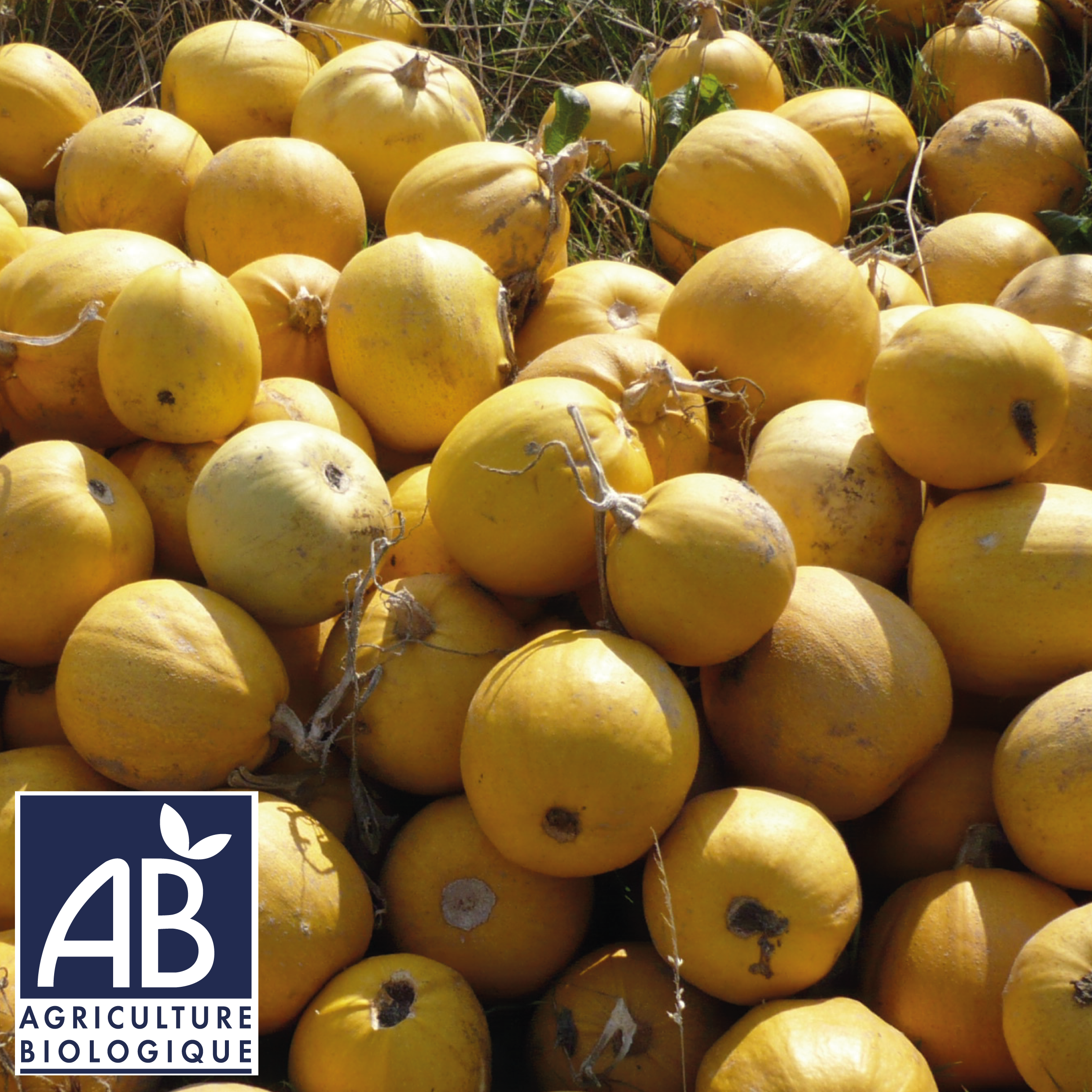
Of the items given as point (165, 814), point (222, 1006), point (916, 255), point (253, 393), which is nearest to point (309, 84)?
point (253, 393)

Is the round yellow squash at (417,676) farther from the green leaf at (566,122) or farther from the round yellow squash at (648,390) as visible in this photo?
the green leaf at (566,122)

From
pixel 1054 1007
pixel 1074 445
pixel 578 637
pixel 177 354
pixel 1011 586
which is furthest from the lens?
pixel 1074 445

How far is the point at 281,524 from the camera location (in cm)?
252

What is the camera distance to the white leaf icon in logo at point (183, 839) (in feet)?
7.75

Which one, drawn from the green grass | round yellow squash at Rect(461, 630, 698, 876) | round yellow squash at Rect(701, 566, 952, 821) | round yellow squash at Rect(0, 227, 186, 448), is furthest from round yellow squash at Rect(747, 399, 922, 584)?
the green grass

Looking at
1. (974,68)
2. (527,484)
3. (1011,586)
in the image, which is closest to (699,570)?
(527,484)

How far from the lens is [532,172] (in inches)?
143

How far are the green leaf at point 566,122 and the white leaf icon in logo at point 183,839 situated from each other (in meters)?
2.63

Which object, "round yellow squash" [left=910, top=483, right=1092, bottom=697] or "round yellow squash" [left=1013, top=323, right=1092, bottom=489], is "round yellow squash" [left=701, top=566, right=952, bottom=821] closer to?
"round yellow squash" [left=910, top=483, right=1092, bottom=697]

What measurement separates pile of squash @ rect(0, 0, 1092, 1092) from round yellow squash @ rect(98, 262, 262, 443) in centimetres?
1

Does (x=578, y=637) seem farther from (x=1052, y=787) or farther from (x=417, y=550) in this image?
(x=1052, y=787)

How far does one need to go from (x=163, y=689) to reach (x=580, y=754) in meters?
0.84

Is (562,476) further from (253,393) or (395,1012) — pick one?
(395,1012)

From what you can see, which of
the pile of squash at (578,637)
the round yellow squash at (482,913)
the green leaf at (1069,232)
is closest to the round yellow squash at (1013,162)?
the green leaf at (1069,232)
